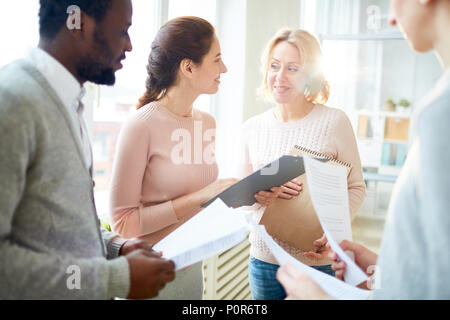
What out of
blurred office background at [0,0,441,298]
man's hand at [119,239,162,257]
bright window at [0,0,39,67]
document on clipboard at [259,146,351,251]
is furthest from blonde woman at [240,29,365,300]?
bright window at [0,0,39,67]

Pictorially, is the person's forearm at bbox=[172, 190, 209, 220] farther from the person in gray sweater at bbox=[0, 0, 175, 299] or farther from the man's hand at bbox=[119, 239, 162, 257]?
the person in gray sweater at bbox=[0, 0, 175, 299]

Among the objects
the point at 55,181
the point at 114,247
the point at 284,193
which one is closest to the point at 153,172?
the point at 114,247

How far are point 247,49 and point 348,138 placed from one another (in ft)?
4.02

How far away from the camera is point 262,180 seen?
1.01 meters

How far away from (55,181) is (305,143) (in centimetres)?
103

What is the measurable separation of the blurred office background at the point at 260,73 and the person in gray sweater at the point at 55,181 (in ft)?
0.28

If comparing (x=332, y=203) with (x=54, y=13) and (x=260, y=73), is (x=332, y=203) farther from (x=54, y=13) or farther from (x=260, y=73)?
(x=260, y=73)

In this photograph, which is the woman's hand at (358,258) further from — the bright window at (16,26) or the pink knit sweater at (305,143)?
the bright window at (16,26)

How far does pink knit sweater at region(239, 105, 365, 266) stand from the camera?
1411 mm

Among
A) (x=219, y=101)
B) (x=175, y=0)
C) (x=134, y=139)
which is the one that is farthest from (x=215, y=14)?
(x=134, y=139)

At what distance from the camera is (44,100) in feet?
2.06

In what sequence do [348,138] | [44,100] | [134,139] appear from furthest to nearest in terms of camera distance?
[348,138] < [134,139] < [44,100]

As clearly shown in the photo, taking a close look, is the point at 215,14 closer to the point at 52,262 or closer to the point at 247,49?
the point at 247,49
